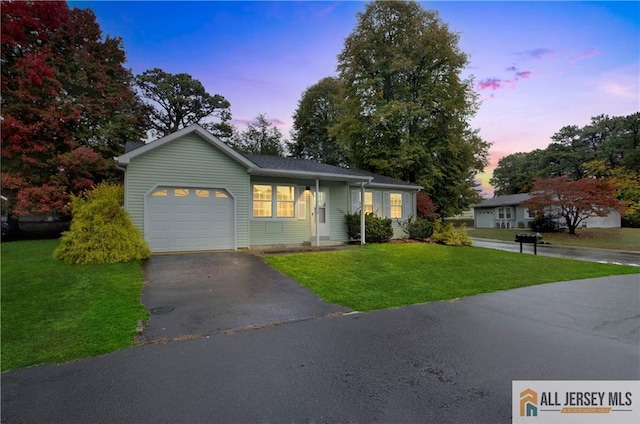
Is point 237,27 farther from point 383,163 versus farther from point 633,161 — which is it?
point 633,161

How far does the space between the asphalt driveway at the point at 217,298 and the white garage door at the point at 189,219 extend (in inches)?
58.4

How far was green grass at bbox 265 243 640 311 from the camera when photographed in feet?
22.6

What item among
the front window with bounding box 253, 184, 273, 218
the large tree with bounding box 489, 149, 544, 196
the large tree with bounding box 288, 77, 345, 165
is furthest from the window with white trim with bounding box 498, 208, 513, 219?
the front window with bounding box 253, 184, 273, 218

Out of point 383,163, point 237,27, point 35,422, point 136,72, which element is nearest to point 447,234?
point 383,163

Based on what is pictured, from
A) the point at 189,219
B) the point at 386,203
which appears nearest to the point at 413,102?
the point at 386,203

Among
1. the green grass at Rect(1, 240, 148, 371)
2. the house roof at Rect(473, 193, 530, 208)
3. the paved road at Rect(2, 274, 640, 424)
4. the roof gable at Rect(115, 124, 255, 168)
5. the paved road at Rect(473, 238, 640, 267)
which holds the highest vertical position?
the roof gable at Rect(115, 124, 255, 168)

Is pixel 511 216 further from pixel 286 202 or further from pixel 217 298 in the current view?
pixel 217 298

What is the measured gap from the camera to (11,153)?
54.1 ft

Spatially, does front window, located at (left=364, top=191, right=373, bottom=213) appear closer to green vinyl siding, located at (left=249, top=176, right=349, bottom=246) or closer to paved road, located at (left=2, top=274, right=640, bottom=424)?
green vinyl siding, located at (left=249, top=176, right=349, bottom=246)

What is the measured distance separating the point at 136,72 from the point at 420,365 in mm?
32530

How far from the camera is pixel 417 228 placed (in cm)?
1708

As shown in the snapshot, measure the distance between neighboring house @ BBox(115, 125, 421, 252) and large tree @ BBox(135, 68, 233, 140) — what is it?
1863 cm

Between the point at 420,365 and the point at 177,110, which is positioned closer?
the point at 420,365

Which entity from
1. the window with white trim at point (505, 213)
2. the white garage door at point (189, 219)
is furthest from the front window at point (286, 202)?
the window with white trim at point (505, 213)
